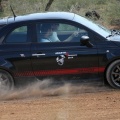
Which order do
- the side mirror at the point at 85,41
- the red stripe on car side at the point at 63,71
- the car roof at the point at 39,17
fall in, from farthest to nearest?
the car roof at the point at 39,17 < the red stripe on car side at the point at 63,71 < the side mirror at the point at 85,41

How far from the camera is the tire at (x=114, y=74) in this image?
8086mm

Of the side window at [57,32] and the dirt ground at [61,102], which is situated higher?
the side window at [57,32]

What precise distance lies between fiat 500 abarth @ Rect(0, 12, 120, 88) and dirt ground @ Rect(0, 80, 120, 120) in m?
0.30

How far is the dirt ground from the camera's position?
6582 millimetres

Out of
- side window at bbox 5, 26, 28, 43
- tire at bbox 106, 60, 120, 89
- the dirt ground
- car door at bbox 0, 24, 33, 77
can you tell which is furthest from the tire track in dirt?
side window at bbox 5, 26, 28, 43

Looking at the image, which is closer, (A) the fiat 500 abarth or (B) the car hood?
(A) the fiat 500 abarth

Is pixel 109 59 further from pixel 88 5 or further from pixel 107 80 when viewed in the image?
pixel 88 5

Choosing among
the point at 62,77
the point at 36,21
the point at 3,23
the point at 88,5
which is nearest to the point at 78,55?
the point at 62,77

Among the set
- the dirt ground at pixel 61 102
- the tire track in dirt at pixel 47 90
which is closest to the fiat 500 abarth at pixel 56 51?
the tire track in dirt at pixel 47 90

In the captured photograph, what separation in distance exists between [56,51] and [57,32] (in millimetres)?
424

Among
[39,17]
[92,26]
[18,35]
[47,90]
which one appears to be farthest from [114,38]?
[18,35]

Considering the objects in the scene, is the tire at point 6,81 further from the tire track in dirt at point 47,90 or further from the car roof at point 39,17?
the car roof at point 39,17

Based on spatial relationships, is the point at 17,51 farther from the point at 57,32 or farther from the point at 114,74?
the point at 114,74

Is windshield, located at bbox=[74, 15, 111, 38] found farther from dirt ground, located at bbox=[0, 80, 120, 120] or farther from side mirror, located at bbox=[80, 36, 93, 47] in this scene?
dirt ground, located at bbox=[0, 80, 120, 120]
